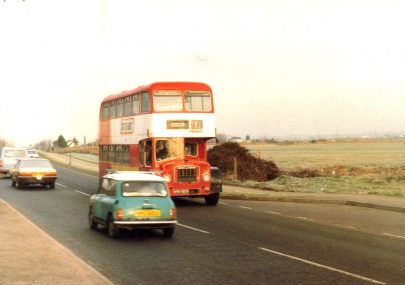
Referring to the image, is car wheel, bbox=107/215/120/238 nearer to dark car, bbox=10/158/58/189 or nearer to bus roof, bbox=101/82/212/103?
bus roof, bbox=101/82/212/103

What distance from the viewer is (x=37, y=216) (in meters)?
18.2

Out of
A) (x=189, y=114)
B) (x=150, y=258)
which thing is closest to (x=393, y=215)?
(x=189, y=114)

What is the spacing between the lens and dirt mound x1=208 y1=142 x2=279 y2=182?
40.1 m

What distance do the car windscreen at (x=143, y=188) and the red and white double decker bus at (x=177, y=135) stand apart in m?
7.50

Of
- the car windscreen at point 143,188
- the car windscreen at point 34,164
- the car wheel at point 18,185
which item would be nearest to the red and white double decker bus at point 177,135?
the car windscreen at point 143,188

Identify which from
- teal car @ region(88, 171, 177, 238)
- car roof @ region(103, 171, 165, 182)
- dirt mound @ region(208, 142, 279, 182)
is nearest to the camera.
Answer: teal car @ region(88, 171, 177, 238)

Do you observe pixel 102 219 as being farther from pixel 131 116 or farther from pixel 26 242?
pixel 131 116

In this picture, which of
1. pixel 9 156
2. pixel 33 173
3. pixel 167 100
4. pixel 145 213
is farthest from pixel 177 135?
pixel 9 156

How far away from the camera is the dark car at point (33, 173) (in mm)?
30422

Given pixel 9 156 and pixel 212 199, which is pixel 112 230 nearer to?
pixel 212 199

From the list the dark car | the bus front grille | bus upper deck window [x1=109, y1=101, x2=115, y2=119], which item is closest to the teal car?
the bus front grille

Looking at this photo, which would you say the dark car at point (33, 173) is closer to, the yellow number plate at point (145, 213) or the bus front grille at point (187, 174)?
the bus front grille at point (187, 174)

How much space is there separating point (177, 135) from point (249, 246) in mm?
10214

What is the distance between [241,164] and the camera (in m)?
40.9
